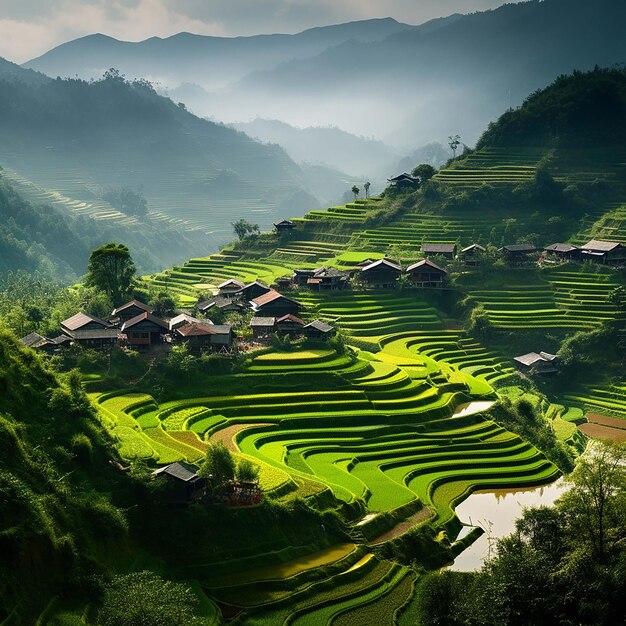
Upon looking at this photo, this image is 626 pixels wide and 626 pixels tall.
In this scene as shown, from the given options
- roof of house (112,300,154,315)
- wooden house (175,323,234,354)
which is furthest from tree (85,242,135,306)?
wooden house (175,323,234,354)

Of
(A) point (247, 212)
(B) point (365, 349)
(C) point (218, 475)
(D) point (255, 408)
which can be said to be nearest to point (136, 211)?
(A) point (247, 212)

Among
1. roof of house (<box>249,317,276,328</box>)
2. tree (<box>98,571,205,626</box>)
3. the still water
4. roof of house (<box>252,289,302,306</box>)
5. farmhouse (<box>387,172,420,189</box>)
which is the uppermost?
farmhouse (<box>387,172,420,189</box>)

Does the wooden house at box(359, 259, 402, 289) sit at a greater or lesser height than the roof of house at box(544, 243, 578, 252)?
lesser

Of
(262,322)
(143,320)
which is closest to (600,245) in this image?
(262,322)

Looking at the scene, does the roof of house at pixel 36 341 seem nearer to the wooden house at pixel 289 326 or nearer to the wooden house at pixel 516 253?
the wooden house at pixel 289 326

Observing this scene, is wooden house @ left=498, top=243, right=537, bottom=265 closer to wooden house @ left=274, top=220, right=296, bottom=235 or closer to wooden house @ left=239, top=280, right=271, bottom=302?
wooden house @ left=274, top=220, right=296, bottom=235

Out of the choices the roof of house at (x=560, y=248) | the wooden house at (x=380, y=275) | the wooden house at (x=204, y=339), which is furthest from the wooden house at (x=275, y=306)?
the roof of house at (x=560, y=248)
